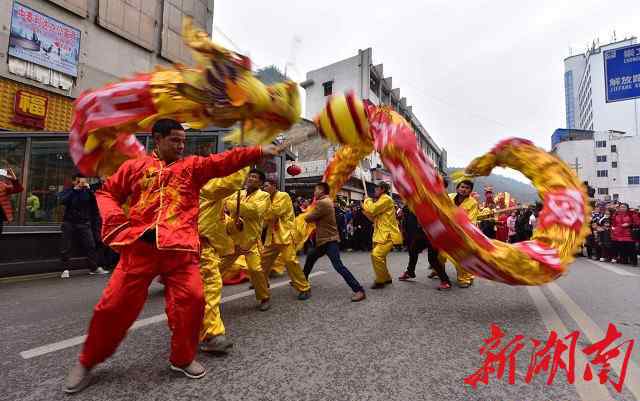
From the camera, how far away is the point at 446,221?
280cm

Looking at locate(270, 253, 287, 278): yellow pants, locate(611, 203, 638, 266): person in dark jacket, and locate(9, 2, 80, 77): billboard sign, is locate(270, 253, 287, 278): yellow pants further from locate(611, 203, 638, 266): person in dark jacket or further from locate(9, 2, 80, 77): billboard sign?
locate(9, 2, 80, 77): billboard sign

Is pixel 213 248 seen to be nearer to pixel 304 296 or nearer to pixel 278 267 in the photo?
pixel 304 296

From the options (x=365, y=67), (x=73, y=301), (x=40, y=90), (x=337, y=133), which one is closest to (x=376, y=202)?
(x=337, y=133)

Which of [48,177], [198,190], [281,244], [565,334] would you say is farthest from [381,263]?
[48,177]

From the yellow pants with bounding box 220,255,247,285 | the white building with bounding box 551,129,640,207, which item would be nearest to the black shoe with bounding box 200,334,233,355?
the yellow pants with bounding box 220,255,247,285

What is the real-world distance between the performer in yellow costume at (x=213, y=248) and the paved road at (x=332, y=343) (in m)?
0.14

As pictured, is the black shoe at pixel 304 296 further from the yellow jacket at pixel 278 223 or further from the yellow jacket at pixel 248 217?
the yellow jacket at pixel 248 217

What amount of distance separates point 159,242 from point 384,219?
→ 3.85 m

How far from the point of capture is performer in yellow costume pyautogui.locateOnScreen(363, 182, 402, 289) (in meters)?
5.32

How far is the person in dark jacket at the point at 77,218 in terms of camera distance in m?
6.30

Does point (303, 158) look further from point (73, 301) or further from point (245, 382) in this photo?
point (245, 382)

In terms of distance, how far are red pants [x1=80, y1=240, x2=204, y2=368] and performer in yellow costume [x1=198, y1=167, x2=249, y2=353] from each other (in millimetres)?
445

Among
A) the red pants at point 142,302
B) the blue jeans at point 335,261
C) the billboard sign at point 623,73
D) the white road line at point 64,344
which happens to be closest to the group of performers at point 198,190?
the red pants at point 142,302

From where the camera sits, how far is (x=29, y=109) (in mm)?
9844
